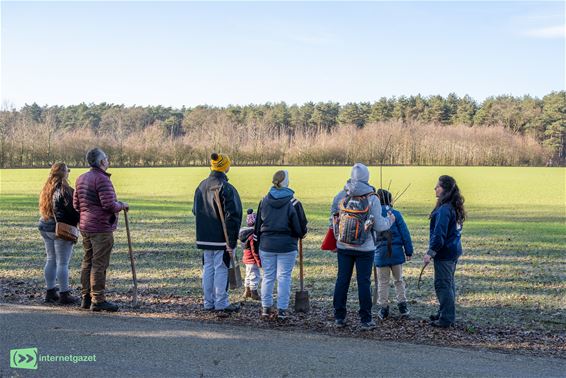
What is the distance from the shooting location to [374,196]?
7684 mm

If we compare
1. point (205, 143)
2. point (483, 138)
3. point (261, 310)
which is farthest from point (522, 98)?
point (261, 310)

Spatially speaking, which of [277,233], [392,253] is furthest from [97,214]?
[392,253]

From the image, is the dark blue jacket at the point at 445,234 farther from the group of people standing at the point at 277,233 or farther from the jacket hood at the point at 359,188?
the jacket hood at the point at 359,188

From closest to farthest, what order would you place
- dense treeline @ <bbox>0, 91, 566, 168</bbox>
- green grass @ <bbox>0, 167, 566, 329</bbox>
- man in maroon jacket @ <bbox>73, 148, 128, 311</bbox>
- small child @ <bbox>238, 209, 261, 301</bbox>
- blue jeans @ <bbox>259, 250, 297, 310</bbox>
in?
blue jeans @ <bbox>259, 250, 297, 310</bbox>, man in maroon jacket @ <bbox>73, 148, 128, 311</bbox>, small child @ <bbox>238, 209, 261, 301</bbox>, green grass @ <bbox>0, 167, 566, 329</bbox>, dense treeline @ <bbox>0, 91, 566, 168</bbox>

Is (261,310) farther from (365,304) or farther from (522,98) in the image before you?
(522,98)

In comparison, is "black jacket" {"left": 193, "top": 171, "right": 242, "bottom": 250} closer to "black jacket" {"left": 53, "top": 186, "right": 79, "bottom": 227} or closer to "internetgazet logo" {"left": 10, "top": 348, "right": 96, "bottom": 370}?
"black jacket" {"left": 53, "top": 186, "right": 79, "bottom": 227}

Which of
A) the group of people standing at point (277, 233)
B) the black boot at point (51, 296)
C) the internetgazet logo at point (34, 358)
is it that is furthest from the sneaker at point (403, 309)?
the black boot at point (51, 296)

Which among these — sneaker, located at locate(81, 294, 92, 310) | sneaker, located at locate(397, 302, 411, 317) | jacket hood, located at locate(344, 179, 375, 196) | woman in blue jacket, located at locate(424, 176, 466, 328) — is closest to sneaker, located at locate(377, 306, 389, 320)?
sneaker, located at locate(397, 302, 411, 317)

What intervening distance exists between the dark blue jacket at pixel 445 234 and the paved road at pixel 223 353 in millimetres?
1445

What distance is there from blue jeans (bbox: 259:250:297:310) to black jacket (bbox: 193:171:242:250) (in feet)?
1.63

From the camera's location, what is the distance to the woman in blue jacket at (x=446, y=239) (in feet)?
25.4

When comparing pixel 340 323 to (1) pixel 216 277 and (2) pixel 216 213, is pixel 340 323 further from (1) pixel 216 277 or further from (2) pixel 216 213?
(2) pixel 216 213

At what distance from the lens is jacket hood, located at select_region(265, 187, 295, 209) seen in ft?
26.4

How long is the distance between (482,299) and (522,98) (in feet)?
484
